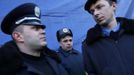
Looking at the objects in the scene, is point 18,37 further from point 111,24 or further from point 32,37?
point 111,24

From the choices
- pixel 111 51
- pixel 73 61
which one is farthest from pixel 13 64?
pixel 73 61

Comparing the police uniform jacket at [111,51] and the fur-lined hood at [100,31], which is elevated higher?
the fur-lined hood at [100,31]

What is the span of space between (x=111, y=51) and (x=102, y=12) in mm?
342

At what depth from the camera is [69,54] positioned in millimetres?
5059

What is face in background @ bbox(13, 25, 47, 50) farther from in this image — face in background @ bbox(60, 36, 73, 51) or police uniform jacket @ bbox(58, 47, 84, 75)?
face in background @ bbox(60, 36, 73, 51)

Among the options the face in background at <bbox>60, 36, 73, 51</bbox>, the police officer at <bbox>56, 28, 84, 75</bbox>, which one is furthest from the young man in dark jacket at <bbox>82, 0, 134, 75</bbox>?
the face in background at <bbox>60, 36, 73, 51</bbox>

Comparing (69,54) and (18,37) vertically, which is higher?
(18,37)

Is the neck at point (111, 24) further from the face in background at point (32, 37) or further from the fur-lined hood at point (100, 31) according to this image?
the face in background at point (32, 37)

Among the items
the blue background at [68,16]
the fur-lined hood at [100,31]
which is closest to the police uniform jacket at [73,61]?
the blue background at [68,16]

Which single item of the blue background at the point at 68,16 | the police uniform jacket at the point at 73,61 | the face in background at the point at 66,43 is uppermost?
the blue background at the point at 68,16

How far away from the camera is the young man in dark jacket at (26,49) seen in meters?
2.98

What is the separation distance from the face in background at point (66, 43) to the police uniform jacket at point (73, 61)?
50mm

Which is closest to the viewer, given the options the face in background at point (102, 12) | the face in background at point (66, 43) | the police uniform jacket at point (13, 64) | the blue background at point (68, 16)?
the police uniform jacket at point (13, 64)

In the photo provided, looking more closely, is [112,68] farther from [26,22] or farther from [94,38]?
[26,22]
